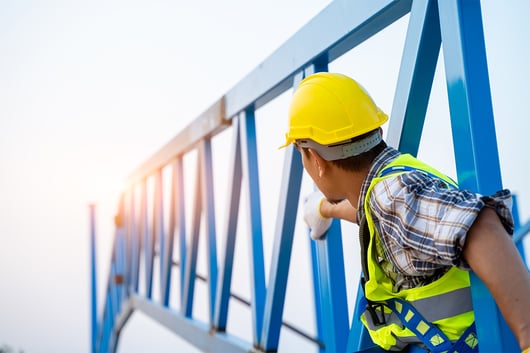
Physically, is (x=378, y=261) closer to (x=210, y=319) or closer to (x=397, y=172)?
(x=397, y=172)

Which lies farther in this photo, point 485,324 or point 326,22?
point 326,22

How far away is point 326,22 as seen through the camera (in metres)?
2.96

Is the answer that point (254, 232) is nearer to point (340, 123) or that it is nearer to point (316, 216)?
point (316, 216)

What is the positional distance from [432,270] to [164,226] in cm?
523

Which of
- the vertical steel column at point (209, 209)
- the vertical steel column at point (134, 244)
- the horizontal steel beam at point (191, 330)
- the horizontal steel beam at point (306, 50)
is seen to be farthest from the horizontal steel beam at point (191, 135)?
the horizontal steel beam at point (191, 330)

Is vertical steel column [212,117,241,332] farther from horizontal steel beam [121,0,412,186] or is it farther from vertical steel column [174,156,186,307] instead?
vertical steel column [174,156,186,307]

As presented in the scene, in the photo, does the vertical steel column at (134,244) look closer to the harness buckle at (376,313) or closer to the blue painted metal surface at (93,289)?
the blue painted metal surface at (93,289)

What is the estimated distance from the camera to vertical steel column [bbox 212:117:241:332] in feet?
14.3

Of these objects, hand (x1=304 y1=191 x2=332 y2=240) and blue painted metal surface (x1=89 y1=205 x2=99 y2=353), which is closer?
hand (x1=304 y1=191 x2=332 y2=240)

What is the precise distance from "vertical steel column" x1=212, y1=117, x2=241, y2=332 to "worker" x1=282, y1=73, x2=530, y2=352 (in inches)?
87.9

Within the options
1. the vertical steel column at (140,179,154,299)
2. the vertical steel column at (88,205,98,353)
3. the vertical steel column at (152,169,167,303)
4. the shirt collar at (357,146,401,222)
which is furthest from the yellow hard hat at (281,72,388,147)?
the vertical steel column at (88,205,98,353)

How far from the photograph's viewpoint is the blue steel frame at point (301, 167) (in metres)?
1.95

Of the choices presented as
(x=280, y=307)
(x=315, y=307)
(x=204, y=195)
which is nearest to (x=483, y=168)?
(x=280, y=307)

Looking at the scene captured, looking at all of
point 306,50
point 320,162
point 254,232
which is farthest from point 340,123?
point 254,232
